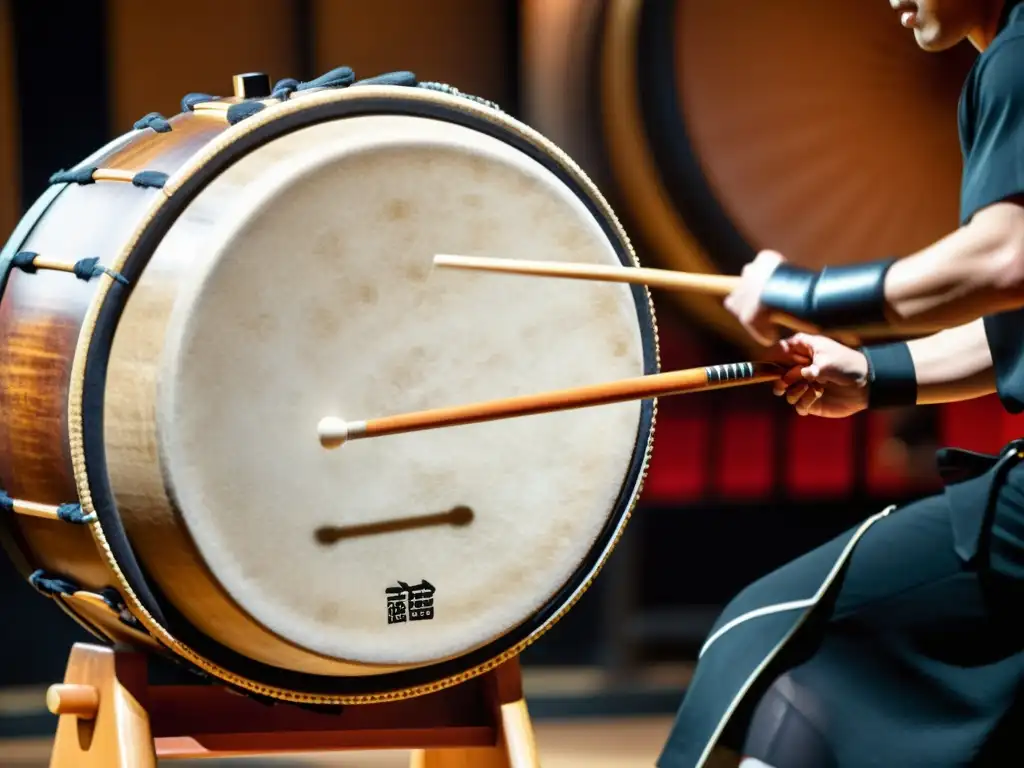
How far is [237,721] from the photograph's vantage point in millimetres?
1771

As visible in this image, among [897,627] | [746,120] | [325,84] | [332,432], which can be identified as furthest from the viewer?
[746,120]

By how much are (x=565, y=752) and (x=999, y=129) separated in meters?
1.67

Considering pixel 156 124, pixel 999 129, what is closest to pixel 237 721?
pixel 156 124

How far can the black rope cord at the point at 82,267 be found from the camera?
1566 millimetres

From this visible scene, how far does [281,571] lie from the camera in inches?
61.8

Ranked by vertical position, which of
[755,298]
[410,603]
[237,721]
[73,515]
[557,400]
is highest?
[755,298]

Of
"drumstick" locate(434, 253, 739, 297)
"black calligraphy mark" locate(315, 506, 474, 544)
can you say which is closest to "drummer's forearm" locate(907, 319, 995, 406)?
"drumstick" locate(434, 253, 739, 297)

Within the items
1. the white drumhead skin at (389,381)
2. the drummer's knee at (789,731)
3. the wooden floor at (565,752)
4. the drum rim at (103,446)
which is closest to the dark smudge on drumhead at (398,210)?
the white drumhead skin at (389,381)

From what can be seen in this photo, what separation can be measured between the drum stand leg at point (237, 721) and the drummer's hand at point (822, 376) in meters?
0.48

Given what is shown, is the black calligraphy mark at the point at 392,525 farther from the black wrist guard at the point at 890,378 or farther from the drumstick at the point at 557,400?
the black wrist guard at the point at 890,378

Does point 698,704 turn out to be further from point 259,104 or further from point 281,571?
point 259,104

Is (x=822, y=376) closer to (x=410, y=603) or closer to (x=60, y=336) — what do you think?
(x=410, y=603)

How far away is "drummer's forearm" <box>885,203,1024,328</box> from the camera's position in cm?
129

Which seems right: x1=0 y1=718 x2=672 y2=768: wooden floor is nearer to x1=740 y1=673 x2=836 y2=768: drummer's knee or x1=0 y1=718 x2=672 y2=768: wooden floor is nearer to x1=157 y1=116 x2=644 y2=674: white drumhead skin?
x1=157 y1=116 x2=644 y2=674: white drumhead skin
